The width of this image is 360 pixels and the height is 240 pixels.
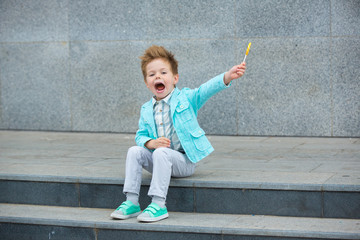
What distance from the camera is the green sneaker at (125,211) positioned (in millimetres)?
4000

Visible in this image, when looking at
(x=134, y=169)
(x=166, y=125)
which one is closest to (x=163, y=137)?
(x=166, y=125)

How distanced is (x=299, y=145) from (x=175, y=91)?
2.13 meters

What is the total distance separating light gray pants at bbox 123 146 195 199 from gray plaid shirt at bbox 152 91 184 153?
0.39 feet

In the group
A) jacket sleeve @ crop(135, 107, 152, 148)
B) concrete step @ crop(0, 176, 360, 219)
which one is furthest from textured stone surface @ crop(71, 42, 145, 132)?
jacket sleeve @ crop(135, 107, 152, 148)

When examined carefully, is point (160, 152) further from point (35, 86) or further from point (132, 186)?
point (35, 86)

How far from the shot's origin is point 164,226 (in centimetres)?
387

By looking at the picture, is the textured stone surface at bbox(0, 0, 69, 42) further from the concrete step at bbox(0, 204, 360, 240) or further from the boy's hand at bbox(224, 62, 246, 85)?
the boy's hand at bbox(224, 62, 246, 85)

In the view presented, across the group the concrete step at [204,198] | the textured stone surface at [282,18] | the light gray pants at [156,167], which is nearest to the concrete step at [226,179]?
the concrete step at [204,198]

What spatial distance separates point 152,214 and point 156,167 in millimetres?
329

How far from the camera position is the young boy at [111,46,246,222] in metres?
3.98

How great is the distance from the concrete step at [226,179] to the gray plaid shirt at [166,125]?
0.90 ft

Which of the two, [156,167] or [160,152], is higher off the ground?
[160,152]

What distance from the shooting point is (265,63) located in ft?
21.7

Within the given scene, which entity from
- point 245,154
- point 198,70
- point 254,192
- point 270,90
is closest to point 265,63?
point 270,90
